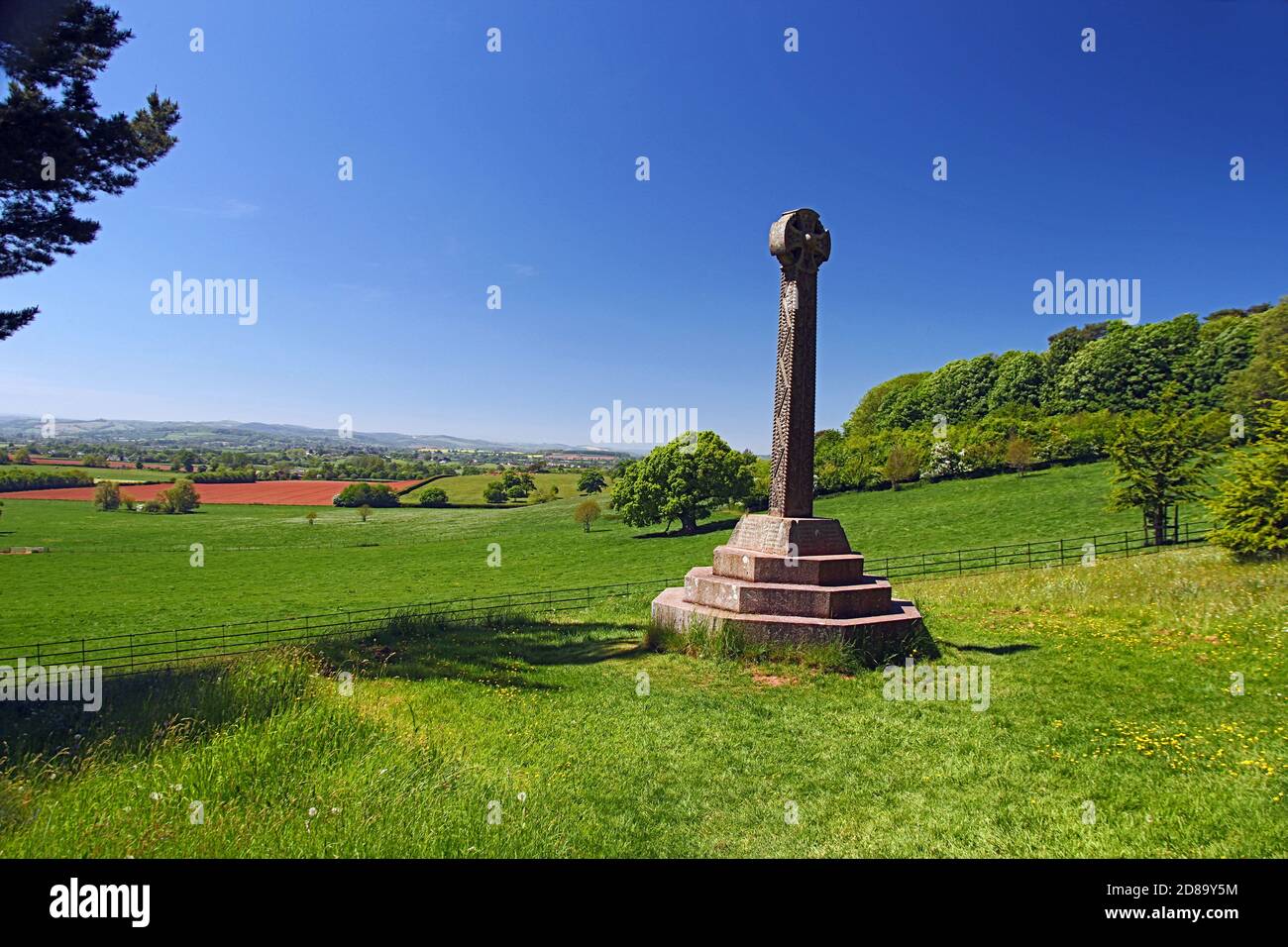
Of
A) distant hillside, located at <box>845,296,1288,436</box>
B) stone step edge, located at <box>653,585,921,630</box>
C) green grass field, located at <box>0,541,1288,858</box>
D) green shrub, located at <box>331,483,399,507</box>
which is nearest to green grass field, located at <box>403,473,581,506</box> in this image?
green shrub, located at <box>331,483,399,507</box>

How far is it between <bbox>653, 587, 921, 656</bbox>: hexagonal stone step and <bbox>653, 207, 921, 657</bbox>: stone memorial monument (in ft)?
0.05

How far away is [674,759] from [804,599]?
440cm

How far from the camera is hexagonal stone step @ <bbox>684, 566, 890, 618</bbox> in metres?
10.1

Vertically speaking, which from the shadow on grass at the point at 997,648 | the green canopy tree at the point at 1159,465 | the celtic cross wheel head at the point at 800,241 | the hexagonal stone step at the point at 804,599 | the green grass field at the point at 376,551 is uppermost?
the celtic cross wheel head at the point at 800,241

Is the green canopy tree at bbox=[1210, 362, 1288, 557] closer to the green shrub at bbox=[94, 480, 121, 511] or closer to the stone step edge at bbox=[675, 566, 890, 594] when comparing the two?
the stone step edge at bbox=[675, 566, 890, 594]

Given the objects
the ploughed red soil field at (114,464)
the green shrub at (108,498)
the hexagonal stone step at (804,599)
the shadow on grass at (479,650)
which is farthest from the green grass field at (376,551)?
the hexagonal stone step at (804,599)

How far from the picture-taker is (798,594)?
33.3ft

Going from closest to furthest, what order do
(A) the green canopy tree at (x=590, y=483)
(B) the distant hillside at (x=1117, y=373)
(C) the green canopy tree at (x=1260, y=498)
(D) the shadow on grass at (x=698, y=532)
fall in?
1. (C) the green canopy tree at (x=1260, y=498)
2. (B) the distant hillside at (x=1117, y=373)
3. (D) the shadow on grass at (x=698, y=532)
4. (A) the green canopy tree at (x=590, y=483)

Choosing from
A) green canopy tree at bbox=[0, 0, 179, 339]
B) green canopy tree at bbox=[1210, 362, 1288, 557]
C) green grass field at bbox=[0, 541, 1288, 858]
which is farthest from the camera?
green canopy tree at bbox=[1210, 362, 1288, 557]

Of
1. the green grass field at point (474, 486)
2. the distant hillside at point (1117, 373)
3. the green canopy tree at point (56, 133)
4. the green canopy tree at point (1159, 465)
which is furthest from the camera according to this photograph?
the green grass field at point (474, 486)

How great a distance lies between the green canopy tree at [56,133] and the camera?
9.14 metres

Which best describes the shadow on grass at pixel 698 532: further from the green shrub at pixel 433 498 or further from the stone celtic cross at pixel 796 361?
the green shrub at pixel 433 498

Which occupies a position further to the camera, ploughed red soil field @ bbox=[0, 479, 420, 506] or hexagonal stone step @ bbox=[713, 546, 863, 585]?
ploughed red soil field @ bbox=[0, 479, 420, 506]

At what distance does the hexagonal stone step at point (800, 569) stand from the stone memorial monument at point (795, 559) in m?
0.02
